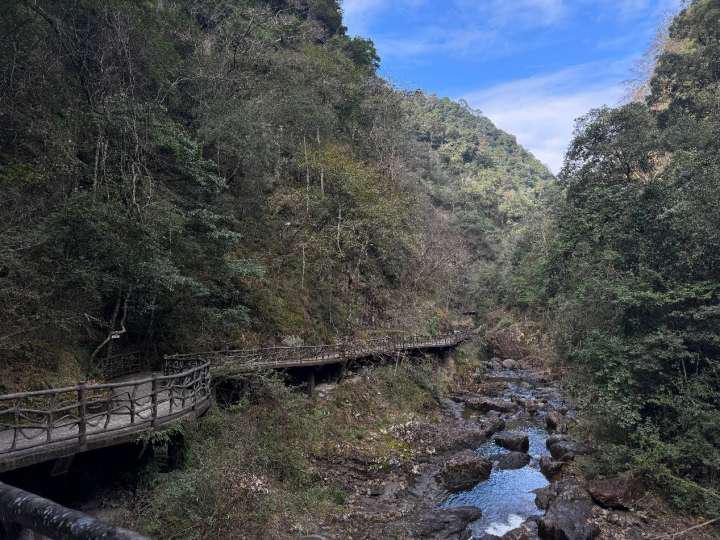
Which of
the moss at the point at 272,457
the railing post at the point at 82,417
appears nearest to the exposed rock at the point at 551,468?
the moss at the point at 272,457

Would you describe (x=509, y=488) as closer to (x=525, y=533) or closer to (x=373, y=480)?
(x=525, y=533)

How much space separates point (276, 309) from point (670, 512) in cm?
1654

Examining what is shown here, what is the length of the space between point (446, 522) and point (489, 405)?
44.5 ft

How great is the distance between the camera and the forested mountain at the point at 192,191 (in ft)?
38.9

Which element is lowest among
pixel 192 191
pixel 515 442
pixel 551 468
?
pixel 515 442

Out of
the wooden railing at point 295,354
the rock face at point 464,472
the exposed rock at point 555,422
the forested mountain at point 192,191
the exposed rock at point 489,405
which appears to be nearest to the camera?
the forested mountain at point 192,191

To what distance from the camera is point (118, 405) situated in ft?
35.8

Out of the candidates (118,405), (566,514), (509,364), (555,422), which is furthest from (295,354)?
(509,364)

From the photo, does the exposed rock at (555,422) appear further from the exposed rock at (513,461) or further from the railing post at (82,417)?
the railing post at (82,417)

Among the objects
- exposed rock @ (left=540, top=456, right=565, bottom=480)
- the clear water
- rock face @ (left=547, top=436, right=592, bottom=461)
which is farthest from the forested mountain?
rock face @ (left=547, top=436, right=592, bottom=461)

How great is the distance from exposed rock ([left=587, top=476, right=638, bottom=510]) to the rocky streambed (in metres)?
0.03

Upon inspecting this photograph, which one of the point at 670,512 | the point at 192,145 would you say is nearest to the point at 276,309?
the point at 192,145

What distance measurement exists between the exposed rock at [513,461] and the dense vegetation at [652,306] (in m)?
2.98

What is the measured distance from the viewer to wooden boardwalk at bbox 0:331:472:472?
7320 millimetres
